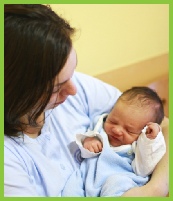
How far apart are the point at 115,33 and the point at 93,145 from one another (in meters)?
0.85

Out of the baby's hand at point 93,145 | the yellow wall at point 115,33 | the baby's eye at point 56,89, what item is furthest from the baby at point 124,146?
A: the yellow wall at point 115,33

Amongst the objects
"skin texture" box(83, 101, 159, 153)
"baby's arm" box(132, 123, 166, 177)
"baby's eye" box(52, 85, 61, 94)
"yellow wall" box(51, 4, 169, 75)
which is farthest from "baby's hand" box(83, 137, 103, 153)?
"yellow wall" box(51, 4, 169, 75)

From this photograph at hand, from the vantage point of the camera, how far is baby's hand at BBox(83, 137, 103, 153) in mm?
937

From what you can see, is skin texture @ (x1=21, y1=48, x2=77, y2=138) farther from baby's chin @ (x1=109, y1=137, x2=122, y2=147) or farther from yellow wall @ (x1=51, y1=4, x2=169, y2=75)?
yellow wall @ (x1=51, y1=4, x2=169, y2=75)

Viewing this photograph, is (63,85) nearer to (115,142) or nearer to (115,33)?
(115,142)

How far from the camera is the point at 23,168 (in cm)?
76

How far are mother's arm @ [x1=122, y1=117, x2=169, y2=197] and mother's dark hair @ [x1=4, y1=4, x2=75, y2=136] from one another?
348mm

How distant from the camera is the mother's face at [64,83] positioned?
72 centimetres

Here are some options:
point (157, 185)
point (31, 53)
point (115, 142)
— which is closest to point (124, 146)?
point (115, 142)

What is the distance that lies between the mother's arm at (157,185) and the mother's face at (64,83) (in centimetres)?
30

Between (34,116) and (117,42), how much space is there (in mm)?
976

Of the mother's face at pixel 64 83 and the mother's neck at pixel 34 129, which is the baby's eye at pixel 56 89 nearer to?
the mother's face at pixel 64 83

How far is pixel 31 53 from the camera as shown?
66 cm

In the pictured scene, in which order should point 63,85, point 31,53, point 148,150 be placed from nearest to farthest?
point 31,53, point 63,85, point 148,150
